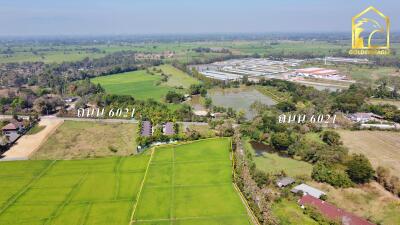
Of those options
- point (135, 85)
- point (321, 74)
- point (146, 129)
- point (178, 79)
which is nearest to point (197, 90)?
point (135, 85)

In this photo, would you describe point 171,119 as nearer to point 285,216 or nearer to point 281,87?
point 285,216

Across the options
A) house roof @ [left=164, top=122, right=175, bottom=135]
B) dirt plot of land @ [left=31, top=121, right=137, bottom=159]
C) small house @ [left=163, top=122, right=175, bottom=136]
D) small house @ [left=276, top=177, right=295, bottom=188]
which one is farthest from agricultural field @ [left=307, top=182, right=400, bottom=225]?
dirt plot of land @ [left=31, top=121, right=137, bottom=159]

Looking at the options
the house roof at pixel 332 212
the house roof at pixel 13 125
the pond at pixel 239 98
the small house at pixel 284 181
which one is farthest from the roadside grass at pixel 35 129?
the house roof at pixel 332 212

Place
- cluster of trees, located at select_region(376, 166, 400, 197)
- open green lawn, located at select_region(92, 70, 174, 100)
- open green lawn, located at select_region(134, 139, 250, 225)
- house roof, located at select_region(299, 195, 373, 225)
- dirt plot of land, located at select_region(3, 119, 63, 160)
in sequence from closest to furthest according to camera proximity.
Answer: house roof, located at select_region(299, 195, 373, 225), open green lawn, located at select_region(134, 139, 250, 225), cluster of trees, located at select_region(376, 166, 400, 197), dirt plot of land, located at select_region(3, 119, 63, 160), open green lawn, located at select_region(92, 70, 174, 100)

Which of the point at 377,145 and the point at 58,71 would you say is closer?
the point at 377,145

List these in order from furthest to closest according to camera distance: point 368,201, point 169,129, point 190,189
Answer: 1. point 169,129
2. point 190,189
3. point 368,201

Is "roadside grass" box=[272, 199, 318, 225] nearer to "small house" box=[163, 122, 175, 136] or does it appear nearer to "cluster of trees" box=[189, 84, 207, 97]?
"small house" box=[163, 122, 175, 136]

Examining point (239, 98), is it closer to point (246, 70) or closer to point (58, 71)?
point (246, 70)

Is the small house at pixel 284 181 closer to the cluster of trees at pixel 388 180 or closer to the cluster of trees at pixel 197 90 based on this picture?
the cluster of trees at pixel 388 180
